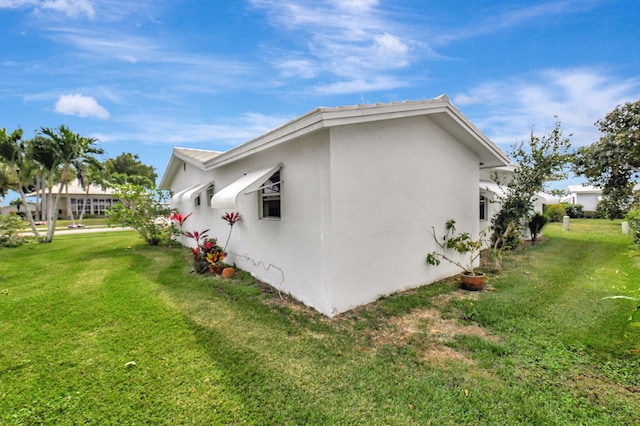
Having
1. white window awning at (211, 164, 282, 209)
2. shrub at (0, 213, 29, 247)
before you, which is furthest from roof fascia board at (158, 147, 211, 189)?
shrub at (0, 213, 29, 247)

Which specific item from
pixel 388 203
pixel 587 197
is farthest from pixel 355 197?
pixel 587 197

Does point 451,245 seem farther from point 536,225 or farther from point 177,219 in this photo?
point 177,219

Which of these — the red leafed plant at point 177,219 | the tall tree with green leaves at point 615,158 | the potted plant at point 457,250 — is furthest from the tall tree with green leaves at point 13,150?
the tall tree with green leaves at point 615,158

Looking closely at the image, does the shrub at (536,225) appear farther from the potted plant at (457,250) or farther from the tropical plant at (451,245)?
the tropical plant at (451,245)

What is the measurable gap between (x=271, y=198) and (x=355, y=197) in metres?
3.65

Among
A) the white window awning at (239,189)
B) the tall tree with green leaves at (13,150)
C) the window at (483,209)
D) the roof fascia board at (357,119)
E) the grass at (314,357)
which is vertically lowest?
the grass at (314,357)

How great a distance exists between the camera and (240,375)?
5141mm

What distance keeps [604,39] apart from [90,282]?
26.1 meters

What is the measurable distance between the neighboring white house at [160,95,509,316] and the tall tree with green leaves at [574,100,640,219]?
15091mm

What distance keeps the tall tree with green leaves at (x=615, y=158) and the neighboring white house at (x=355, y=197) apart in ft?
49.5

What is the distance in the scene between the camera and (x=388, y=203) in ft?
29.0

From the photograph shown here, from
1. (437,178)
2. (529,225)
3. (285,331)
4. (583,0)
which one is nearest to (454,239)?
(437,178)

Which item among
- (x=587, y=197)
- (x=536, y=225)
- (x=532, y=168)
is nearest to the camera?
(x=532, y=168)

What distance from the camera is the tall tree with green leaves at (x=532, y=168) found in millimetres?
10883
